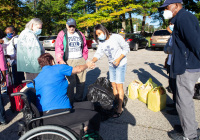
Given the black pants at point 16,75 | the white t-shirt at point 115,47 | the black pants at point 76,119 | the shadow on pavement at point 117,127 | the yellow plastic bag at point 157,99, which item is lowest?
the shadow on pavement at point 117,127

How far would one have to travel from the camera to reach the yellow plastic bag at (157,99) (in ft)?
12.1

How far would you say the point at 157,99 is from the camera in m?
3.69

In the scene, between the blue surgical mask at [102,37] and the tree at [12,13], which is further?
the tree at [12,13]

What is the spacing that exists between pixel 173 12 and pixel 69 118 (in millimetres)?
1984

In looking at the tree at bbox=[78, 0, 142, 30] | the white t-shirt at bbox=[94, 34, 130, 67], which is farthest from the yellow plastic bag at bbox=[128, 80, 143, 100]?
the tree at bbox=[78, 0, 142, 30]

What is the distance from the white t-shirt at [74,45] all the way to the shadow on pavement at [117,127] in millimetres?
1514

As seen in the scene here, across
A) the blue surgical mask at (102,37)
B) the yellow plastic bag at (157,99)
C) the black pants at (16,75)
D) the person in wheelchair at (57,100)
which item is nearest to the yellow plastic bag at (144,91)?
the yellow plastic bag at (157,99)

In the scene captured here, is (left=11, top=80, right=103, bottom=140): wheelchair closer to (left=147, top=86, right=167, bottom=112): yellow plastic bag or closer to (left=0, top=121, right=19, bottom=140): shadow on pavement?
(left=0, top=121, right=19, bottom=140): shadow on pavement

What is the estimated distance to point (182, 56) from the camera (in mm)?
2447

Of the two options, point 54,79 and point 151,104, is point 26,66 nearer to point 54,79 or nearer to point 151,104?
point 54,79

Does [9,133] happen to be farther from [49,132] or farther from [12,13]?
[12,13]

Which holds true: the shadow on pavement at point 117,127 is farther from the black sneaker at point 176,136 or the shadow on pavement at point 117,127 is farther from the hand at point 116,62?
the hand at point 116,62

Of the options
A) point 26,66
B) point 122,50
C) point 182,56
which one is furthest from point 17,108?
point 182,56

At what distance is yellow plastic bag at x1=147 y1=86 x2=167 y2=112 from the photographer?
12.1ft
